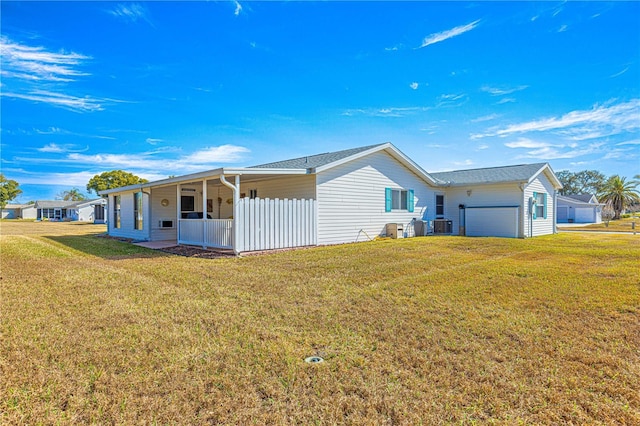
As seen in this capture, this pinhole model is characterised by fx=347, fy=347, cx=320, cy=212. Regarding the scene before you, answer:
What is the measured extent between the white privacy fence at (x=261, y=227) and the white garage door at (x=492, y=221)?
923 cm

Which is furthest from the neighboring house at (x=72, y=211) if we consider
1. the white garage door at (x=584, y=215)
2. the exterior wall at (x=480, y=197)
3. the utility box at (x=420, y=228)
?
the white garage door at (x=584, y=215)

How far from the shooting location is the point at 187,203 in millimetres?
16344

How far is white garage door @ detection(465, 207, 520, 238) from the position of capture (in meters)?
16.0

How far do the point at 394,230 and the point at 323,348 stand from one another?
1209 centimetres

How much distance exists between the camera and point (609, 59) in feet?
44.8

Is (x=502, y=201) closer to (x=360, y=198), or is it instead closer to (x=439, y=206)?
(x=439, y=206)

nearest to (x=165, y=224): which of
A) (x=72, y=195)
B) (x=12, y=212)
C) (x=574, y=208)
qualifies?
(x=574, y=208)

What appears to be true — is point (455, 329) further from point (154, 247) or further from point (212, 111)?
point (212, 111)

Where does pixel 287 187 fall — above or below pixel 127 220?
above

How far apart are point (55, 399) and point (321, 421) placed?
201 centimetres

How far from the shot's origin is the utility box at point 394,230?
15168mm

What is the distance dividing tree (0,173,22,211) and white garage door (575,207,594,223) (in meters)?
87.9

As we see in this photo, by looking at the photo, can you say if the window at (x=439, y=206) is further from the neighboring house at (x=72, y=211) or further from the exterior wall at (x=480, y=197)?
the neighboring house at (x=72, y=211)

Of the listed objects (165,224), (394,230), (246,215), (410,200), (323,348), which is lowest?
(323,348)
